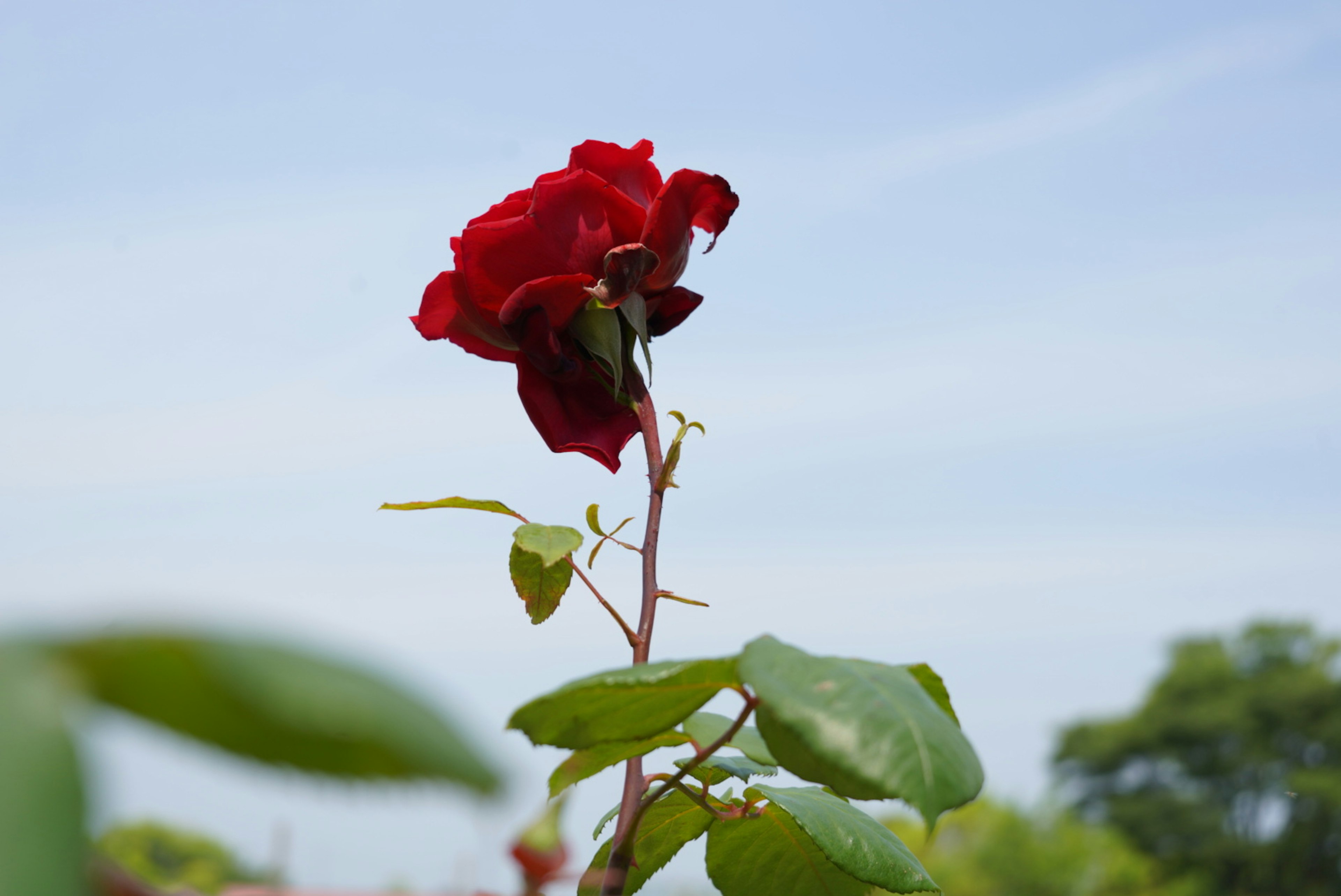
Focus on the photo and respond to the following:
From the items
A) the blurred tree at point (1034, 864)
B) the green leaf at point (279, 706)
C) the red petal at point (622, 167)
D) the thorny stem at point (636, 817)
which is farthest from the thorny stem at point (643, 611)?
the blurred tree at point (1034, 864)

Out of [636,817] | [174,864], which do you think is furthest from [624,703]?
[174,864]

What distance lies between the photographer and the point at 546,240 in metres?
0.50

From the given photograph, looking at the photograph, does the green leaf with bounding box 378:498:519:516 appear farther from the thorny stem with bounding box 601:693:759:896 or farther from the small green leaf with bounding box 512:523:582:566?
the thorny stem with bounding box 601:693:759:896

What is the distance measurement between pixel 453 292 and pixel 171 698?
1.44ft

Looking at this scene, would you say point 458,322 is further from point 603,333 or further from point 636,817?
point 636,817

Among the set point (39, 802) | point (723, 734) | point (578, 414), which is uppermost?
point (578, 414)

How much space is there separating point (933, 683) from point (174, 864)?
10.6 inches

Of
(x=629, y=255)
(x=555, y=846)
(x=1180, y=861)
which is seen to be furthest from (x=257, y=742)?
(x=1180, y=861)

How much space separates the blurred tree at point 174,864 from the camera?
0.45ft

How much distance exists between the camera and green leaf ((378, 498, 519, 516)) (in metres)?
0.48

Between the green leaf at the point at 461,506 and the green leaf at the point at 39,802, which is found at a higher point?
the green leaf at the point at 461,506

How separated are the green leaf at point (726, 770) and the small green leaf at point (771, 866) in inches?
1.0

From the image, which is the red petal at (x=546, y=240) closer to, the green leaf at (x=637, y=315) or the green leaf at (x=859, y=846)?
the green leaf at (x=637, y=315)

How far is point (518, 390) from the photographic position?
0.54 m
